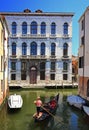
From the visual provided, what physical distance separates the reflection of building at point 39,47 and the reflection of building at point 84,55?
16.8 m

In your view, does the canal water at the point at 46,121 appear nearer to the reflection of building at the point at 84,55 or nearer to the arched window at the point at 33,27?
the reflection of building at the point at 84,55

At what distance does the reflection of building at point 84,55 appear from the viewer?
2284 cm

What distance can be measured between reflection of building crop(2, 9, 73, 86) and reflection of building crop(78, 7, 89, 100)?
1678cm

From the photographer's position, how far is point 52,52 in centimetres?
4291

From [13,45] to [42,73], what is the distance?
6963 mm

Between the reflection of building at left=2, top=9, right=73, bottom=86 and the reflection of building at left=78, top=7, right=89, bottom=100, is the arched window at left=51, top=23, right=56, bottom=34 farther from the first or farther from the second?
the reflection of building at left=78, top=7, right=89, bottom=100

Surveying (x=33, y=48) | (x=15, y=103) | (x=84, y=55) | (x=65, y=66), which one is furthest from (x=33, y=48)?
(x=15, y=103)

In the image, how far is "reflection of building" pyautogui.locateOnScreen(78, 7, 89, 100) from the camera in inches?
899

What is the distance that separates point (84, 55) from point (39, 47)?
19.6 metres

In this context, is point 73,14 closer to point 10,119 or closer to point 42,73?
point 42,73

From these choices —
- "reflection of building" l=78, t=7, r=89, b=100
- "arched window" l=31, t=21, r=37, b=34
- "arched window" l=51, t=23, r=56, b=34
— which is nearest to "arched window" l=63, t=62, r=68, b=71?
"arched window" l=51, t=23, r=56, b=34

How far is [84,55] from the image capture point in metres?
23.6

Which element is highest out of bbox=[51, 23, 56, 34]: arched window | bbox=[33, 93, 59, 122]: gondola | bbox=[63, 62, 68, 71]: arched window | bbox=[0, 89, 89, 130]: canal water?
bbox=[51, 23, 56, 34]: arched window

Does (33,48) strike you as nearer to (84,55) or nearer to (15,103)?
(84,55)
